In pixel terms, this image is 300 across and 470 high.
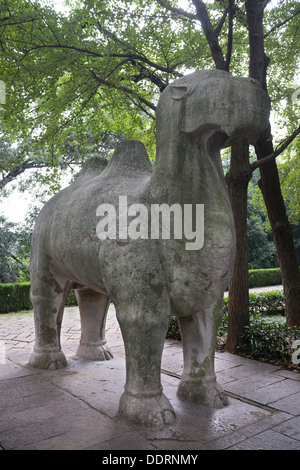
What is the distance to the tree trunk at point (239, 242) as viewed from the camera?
5574 mm

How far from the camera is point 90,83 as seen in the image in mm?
5840

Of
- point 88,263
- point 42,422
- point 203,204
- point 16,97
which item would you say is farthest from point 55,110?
point 42,422

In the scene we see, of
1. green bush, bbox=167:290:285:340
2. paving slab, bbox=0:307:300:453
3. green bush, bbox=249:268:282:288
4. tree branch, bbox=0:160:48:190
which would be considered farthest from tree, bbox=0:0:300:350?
green bush, bbox=249:268:282:288

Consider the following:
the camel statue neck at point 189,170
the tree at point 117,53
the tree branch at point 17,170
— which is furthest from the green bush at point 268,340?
the tree branch at point 17,170

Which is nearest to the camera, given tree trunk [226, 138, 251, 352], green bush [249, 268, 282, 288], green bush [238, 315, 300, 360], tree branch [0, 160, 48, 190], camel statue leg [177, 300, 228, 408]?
camel statue leg [177, 300, 228, 408]

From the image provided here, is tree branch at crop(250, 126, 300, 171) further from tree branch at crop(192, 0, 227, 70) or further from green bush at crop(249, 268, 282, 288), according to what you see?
green bush at crop(249, 268, 282, 288)

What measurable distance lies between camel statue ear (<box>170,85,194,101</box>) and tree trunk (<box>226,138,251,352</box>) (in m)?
2.88

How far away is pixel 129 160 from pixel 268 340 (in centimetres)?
311

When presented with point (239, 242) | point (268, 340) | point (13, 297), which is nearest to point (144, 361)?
point (268, 340)

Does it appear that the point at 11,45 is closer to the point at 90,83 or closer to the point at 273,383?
the point at 90,83

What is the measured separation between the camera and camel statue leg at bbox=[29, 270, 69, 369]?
14.3ft

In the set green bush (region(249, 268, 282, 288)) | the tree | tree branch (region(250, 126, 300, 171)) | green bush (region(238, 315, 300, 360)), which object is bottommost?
green bush (region(238, 315, 300, 360))
